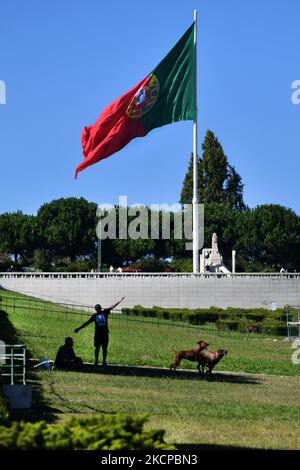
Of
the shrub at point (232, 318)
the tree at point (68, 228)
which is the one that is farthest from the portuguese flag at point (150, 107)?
the tree at point (68, 228)

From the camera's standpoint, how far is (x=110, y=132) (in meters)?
40.7

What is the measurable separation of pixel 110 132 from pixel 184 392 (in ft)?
81.3

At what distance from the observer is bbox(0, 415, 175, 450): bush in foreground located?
21.7 ft

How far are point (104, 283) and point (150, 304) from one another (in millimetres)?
3571

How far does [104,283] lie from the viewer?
64.6 meters

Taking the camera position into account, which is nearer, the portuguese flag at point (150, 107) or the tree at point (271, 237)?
the portuguese flag at point (150, 107)

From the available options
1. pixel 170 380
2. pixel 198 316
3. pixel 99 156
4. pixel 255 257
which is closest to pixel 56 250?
pixel 255 257

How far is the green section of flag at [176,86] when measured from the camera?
45656 mm

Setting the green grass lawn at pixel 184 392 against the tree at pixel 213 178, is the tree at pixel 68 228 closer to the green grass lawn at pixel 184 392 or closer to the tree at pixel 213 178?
the tree at pixel 213 178

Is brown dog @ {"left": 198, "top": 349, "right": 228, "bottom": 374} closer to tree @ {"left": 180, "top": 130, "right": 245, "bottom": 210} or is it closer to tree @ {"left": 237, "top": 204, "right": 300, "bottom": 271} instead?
tree @ {"left": 237, "top": 204, "right": 300, "bottom": 271}

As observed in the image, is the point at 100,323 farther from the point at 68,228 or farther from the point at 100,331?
the point at 68,228

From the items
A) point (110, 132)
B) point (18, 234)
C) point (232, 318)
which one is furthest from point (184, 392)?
point (18, 234)

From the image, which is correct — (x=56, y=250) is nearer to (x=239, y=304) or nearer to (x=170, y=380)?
(x=239, y=304)

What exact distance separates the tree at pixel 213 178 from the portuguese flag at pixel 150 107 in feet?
171
